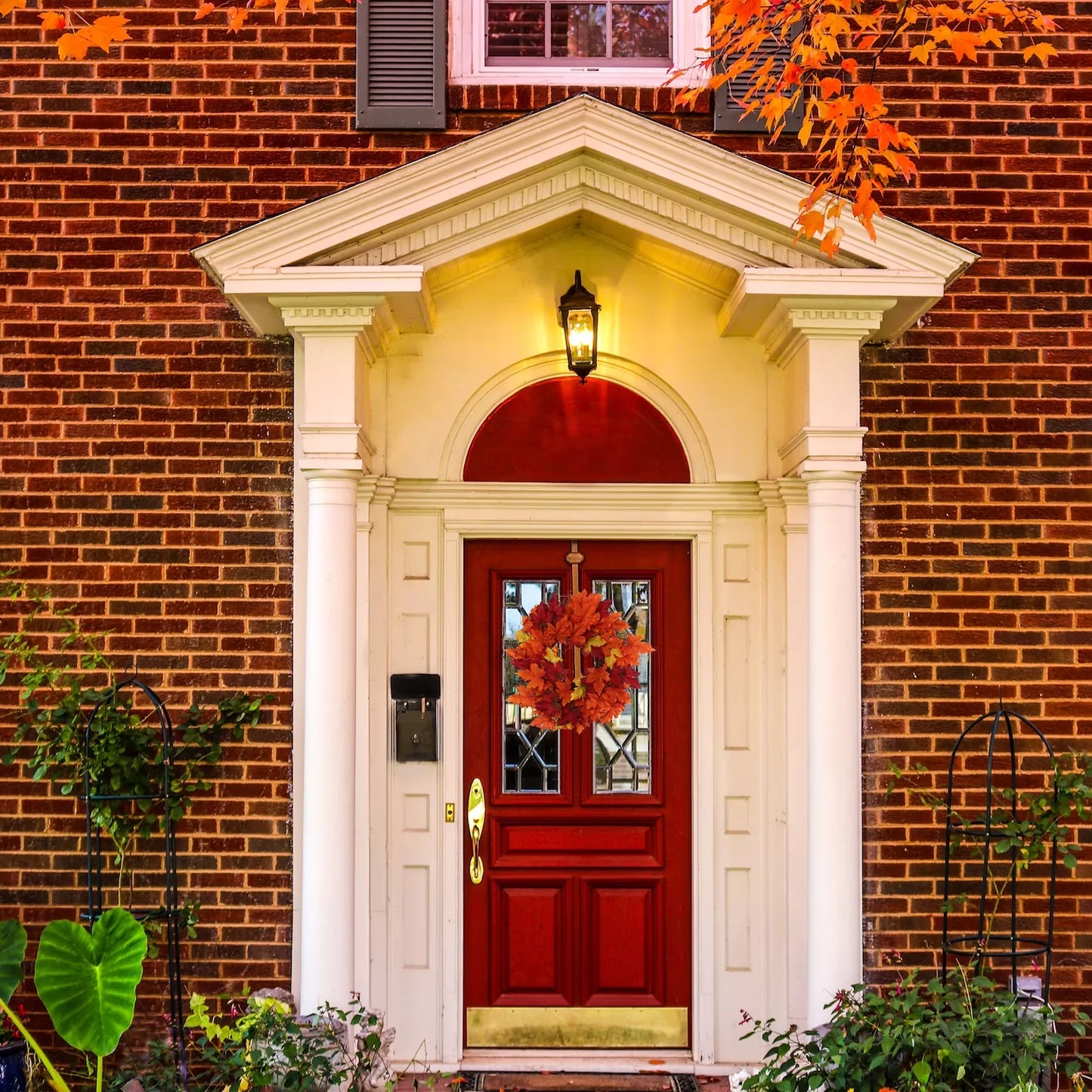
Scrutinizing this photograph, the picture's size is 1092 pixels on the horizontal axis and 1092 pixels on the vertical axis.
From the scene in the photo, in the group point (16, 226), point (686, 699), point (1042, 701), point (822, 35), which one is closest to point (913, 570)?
point (1042, 701)

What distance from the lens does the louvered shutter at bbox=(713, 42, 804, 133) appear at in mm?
4789

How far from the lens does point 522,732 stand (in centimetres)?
508

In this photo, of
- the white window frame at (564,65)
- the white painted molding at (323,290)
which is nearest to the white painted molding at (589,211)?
the white painted molding at (323,290)

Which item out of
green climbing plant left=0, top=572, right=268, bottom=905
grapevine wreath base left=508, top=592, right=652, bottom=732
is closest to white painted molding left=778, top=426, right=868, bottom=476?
grapevine wreath base left=508, top=592, right=652, bottom=732

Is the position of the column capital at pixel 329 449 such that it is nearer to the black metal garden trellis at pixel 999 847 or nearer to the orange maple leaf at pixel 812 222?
the orange maple leaf at pixel 812 222

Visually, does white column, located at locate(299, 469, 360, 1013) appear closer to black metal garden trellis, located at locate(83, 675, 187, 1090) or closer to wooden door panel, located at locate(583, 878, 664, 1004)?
black metal garden trellis, located at locate(83, 675, 187, 1090)

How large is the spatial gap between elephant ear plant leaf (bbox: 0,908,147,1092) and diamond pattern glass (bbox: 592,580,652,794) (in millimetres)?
2141

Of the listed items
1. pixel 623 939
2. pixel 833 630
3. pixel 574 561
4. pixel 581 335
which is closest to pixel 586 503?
pixel 574 561

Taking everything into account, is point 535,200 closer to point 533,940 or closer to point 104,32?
point 104,32

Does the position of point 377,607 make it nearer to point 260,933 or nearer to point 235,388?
point 235,388

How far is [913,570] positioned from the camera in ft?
15.7

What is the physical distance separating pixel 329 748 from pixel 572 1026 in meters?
1.87

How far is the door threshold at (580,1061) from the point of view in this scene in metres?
4.80

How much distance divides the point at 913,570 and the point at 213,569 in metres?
3.10
